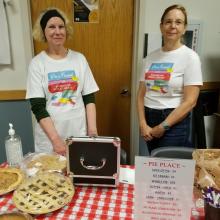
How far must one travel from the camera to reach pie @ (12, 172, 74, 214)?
0.91 meters

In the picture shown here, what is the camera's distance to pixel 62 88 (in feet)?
5.19

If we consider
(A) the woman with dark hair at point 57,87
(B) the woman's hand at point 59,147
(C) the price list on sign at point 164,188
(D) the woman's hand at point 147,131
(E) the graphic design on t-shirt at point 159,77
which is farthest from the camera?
(D) the woman's hand at point 147,131

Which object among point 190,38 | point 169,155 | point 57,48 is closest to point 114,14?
point 190,38

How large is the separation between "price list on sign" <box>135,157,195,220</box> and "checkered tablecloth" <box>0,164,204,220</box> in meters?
0.13

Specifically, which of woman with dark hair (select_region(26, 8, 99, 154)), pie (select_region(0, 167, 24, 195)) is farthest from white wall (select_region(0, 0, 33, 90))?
pie (select_region(0, 167, 24, 195))

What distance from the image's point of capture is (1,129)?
2270 mm

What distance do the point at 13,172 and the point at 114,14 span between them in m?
1.64

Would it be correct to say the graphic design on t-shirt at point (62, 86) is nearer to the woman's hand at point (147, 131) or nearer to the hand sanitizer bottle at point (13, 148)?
the hand sanitizer bottle at point (13, 148)

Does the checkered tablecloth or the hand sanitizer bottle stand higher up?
the hand sanitizer bottle

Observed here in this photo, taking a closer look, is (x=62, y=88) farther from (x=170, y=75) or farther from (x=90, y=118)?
(x=170, y=75)

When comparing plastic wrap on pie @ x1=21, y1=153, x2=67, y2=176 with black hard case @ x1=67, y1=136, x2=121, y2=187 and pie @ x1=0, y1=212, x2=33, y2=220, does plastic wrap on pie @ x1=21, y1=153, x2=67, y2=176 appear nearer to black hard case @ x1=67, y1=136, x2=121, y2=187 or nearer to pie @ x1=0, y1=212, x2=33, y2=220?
black hard case @ x1=67, y1=136, x2=121, y2=187

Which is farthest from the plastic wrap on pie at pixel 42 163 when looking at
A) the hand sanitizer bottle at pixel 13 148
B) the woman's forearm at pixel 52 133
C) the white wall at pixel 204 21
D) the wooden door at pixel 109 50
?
the white wall at pixel 204 21

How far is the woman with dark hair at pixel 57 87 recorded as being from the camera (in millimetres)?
1533

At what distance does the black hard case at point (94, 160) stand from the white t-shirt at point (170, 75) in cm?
78
